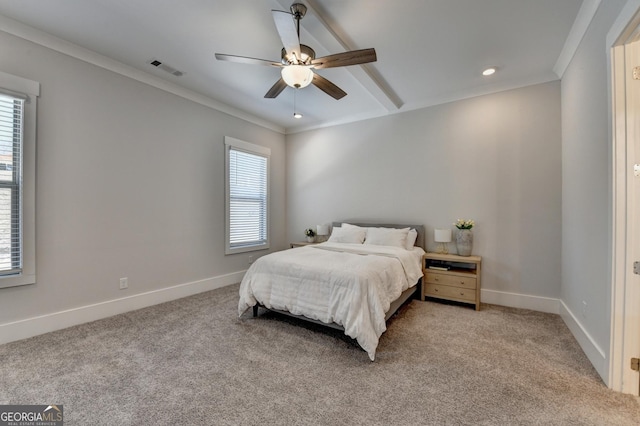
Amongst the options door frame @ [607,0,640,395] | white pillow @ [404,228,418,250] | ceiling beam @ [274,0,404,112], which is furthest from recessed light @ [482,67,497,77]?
white pillow @ [404,228,418,250]

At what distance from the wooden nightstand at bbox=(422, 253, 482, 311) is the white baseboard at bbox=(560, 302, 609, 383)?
0.83 meters

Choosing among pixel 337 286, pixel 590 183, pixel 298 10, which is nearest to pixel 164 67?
pixel 298 10

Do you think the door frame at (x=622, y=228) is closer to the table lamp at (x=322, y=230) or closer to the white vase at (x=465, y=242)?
the white vase at (x=465, y=242)

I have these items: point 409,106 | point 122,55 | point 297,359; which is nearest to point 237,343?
point 297,359

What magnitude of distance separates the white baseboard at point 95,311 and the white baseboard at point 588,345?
4353 mm

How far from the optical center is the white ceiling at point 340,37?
224cm

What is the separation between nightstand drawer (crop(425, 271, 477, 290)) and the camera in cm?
337

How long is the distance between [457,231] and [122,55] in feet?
15.3

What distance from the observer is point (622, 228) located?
1.77 metres

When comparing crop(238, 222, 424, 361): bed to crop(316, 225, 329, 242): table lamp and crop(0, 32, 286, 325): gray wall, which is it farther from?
crop(0, 32, 286, 325): gray wall

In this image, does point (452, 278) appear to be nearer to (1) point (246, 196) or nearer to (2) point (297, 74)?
(2) point (297, 74)

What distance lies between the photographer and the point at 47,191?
2654 mm

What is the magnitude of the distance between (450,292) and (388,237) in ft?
3.49

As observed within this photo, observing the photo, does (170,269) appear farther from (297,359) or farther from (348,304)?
(348,304)
